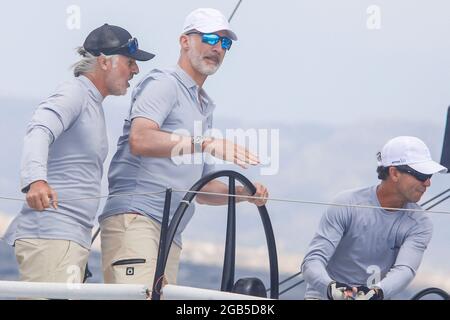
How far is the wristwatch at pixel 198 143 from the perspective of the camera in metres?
3.36

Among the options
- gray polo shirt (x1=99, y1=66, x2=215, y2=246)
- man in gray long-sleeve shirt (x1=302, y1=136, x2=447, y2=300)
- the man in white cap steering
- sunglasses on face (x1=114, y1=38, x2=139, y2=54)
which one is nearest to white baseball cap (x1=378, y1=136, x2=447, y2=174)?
man in gray long-sleeve shirt (x1=302, y1=136, x2=447, y2=300)

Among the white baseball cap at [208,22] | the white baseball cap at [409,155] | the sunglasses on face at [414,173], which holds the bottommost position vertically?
the sunglasses on face at [414,173]

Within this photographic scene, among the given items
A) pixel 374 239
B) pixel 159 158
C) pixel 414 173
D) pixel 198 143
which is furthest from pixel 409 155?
pixel 159 158

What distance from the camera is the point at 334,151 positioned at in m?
3.85

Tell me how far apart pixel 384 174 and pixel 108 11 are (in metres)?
0.93

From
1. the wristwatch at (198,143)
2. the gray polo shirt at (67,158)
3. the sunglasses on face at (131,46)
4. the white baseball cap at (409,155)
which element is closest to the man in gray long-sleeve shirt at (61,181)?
the gray polo shirt at (67,158)

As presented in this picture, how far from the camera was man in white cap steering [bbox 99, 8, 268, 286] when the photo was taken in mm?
3350

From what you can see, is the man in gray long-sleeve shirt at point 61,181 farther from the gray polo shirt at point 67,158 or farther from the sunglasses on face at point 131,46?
the sunglasses on face at point 131,46

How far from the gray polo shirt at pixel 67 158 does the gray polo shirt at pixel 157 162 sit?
6 cm

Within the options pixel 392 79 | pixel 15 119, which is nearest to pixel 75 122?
pixel 15 119

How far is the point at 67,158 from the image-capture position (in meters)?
3.32

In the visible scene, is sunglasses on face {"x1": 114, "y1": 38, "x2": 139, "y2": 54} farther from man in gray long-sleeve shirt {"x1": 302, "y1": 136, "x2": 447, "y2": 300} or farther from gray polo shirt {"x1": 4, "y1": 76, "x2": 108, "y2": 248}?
man in gray long-sleeve shirt {"x1": 302, "y1": 136, "x2": 447, "y2": 300}

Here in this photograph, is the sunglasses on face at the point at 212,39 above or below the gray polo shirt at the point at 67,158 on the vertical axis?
above

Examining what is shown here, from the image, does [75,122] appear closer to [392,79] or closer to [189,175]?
[189,175]
